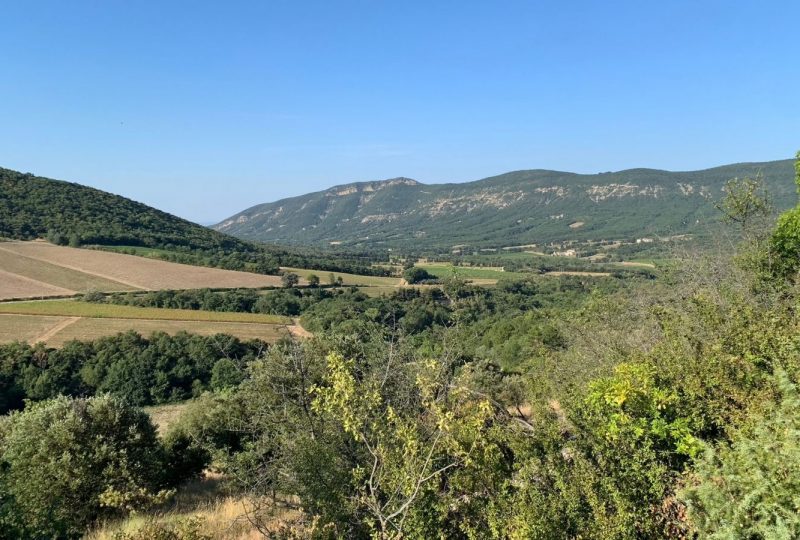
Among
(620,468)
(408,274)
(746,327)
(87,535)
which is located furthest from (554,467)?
(408,274)

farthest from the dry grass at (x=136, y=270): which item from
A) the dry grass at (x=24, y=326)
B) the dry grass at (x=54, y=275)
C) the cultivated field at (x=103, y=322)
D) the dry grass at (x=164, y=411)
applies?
the dry grass at (x=164, y=411)

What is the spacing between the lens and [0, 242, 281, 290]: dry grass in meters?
69.0

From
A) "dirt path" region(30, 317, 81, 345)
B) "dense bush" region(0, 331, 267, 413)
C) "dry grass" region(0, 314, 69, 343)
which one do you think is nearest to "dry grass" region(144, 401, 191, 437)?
"dense bush" region(0, 331, 267, 413)

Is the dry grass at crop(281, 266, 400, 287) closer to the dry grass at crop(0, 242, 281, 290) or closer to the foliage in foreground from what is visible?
the dry grass at crop(0, 242, 281, 290)

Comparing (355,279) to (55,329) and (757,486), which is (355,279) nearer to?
(55,329)

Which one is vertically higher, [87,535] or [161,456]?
[87,535]

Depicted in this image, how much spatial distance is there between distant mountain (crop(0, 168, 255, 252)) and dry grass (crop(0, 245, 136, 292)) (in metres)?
18.5

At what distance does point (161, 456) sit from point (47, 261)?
72521mm

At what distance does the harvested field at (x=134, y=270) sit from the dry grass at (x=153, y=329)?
16.6 meters

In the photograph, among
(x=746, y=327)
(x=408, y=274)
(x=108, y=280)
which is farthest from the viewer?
(x=408, y=274)

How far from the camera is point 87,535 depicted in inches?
345

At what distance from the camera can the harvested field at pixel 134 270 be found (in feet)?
226

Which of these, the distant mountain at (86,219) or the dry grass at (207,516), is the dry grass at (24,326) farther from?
the distant mountain at (86,219)

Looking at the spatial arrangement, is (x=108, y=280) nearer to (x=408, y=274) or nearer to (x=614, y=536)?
(x=408, y=274)
